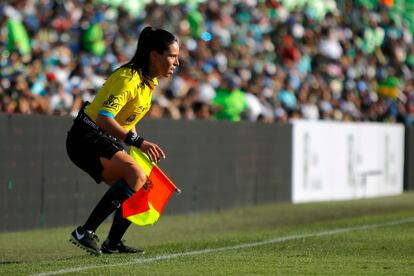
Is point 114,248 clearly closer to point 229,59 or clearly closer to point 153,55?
point 153,55

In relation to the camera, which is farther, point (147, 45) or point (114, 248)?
point (114, 248)

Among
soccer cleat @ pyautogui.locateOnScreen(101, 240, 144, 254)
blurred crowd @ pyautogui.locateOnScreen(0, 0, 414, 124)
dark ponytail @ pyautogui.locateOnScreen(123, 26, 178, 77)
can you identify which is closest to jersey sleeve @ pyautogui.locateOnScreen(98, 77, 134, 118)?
dark ponytail @ pyautogui.locateOnScreen(123, 26, 178, 77)

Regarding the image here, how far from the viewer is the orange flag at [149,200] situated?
10109 mm

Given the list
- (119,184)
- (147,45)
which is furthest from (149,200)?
(147,45)

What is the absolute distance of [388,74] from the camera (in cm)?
3036

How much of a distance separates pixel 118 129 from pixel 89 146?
15.9 inches

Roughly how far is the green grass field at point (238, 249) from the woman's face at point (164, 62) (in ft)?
5.04

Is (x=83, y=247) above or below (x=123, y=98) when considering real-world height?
below

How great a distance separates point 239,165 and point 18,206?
6283 millimetres

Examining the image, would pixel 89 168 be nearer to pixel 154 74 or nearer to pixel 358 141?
pixel 154 74

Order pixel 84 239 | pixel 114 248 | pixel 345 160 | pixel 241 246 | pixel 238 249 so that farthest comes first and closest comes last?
pixel 345 160 < pixel 241 246 < pixel 238 249 < pixel 114 248 < pixel 84 239

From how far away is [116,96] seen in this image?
9188 millimetres

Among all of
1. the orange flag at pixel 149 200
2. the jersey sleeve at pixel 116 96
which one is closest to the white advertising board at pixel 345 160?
the orange flag at pixel 149 200

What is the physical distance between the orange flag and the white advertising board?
1143cm
